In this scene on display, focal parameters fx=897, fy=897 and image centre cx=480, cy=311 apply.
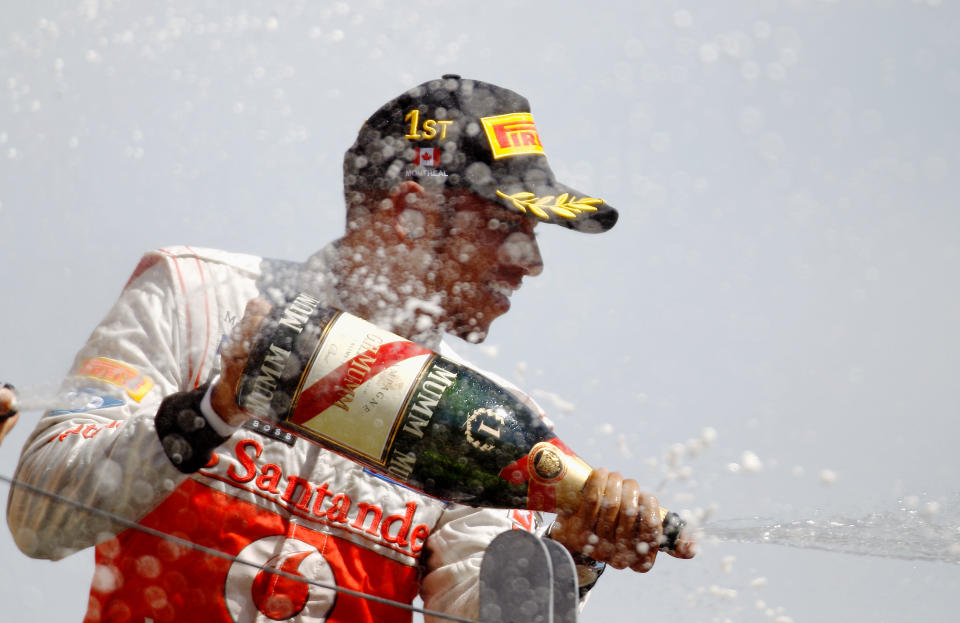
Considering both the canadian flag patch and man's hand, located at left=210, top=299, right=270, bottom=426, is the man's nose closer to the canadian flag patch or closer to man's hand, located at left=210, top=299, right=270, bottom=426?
the canadian flag patch

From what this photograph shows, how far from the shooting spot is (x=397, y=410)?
94 centimetres

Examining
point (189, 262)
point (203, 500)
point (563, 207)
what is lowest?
point (203, 500)

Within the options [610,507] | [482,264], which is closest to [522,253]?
[482,264]

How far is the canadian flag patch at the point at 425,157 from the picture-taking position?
141 cm

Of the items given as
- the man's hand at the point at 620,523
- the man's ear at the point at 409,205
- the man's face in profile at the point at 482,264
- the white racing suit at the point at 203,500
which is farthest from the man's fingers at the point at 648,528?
the man's ear at the point at 409,205

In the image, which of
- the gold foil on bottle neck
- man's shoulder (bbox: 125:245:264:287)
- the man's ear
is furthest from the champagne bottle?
the man's ear

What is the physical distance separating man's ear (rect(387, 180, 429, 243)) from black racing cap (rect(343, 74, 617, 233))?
0.05ft

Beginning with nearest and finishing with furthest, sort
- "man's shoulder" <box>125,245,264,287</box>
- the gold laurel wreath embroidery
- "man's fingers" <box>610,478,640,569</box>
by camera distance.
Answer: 1. "man's fingers" <box>610,478,640,569</box>
2. "man's shoulder" <box>125,245,264,287</box>
3. the gold laurel wreath embroidery

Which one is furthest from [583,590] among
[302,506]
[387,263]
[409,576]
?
[387,263]

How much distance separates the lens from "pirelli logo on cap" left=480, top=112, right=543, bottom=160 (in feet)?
4.63

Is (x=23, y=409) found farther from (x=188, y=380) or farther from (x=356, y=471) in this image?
(x=356, y=471)

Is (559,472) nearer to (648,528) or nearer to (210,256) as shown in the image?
(648,528)

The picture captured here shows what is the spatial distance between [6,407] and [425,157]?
71cm

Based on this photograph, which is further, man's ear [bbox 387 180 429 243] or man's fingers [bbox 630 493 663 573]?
man's ear [bbox 387 180 429 243]
